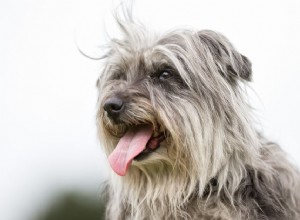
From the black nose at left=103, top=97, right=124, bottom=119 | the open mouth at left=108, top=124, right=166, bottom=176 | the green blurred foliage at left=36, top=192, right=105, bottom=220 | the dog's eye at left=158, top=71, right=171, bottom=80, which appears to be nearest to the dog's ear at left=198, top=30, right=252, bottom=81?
the dog's eye at left=158, top=71, right=171, bottom=80

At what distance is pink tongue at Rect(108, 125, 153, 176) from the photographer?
265 inches

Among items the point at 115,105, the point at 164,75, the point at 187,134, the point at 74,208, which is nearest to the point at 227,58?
the point at 164,75

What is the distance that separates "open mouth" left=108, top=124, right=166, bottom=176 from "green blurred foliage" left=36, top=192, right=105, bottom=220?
145 centimetres

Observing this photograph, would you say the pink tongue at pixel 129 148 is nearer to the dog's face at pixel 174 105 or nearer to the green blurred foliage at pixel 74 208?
the dog's face at pixel 174 105

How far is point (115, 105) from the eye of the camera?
6.64m

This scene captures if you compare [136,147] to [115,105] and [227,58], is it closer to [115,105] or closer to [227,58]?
[115,105]

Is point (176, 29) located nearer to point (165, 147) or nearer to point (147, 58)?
point (147, 58)

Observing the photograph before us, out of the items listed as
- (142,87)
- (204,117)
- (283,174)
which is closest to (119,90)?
(142,87)

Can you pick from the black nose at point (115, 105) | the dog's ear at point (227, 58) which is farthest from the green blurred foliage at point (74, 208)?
the dog's ear at point (227, 58)

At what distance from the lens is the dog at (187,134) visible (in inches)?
264

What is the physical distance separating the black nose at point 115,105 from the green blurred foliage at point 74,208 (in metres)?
1.68

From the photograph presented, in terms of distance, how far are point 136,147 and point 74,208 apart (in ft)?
6.89

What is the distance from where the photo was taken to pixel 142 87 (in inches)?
267

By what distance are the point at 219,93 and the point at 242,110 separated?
26cm
